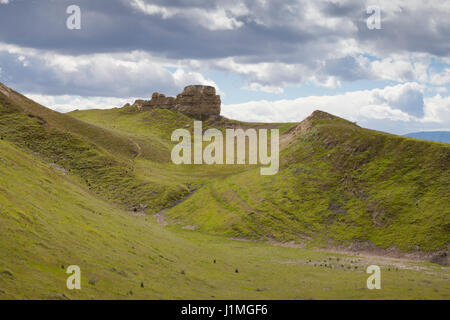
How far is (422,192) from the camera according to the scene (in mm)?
73812

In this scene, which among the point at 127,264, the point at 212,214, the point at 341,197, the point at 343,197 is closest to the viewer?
the point at 127,264

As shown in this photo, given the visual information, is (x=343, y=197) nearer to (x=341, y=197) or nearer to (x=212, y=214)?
(x=341, y=197)

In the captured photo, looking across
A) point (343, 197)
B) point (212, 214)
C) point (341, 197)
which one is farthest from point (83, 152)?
point (343, 197)

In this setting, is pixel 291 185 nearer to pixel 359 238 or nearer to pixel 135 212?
pixel 359 238

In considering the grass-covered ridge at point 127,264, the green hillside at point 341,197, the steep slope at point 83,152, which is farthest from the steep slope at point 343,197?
the steep slope at point 83,152

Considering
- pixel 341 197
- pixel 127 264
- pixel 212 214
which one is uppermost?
pixel 341 197

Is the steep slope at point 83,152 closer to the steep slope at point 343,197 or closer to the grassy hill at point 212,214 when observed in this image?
the grassy hill at point 212,214

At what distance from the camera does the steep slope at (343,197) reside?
2763 inches

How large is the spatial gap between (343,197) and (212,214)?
1036 inches

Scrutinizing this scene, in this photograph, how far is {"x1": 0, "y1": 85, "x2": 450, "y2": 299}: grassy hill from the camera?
34125 millimetres

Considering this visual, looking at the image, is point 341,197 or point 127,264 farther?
point 341,197

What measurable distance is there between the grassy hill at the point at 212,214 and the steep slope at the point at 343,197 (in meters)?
0.26

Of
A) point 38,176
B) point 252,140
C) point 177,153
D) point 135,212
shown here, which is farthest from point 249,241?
point 177,153

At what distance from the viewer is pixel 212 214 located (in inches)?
3435
